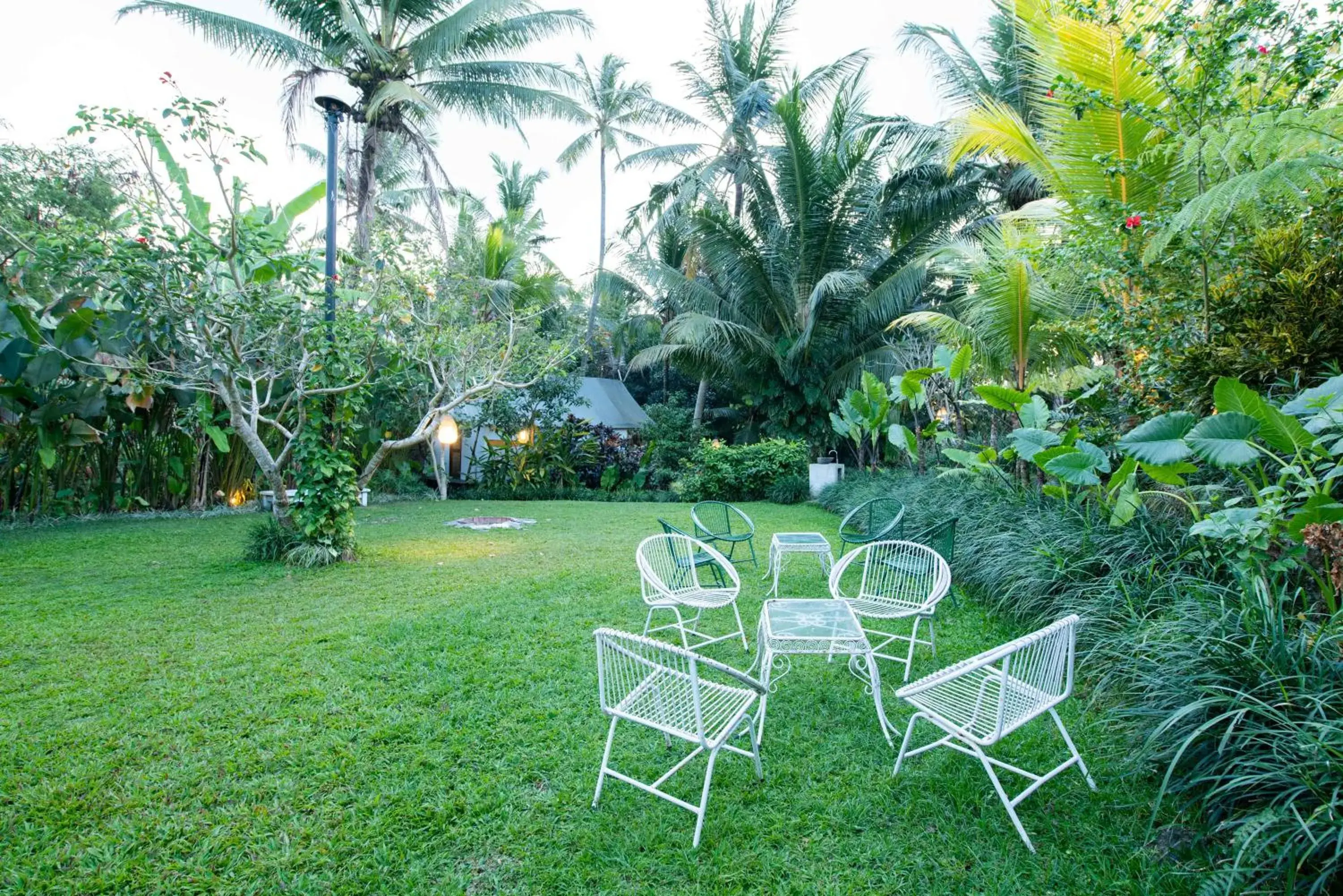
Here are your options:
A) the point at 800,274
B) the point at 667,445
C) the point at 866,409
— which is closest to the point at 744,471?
the point at 667,445

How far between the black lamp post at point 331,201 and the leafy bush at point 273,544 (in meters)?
2.36

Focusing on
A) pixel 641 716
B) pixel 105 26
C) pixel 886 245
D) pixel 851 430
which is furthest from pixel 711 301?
pixel 641 716

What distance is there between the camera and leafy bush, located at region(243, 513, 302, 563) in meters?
7.26

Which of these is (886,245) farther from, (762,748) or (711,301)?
(762,748)

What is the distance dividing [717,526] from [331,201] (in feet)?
18.7

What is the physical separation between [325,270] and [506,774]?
671cm

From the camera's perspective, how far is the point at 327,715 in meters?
3.42

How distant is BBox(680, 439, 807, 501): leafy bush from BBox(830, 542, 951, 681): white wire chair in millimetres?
9133

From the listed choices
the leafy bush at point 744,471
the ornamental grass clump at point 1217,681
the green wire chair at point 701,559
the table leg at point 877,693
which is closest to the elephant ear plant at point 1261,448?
the ornamental grass clump at point 1217,681

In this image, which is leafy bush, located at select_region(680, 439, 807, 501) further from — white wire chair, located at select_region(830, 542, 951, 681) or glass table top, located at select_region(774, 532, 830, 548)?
white wire chair, located at select_region(830, 542, 951, 681)

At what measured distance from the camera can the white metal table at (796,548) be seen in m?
6.06

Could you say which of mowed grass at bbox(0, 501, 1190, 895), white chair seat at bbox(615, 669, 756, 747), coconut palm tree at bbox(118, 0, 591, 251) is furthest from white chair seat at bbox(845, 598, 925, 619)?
coconut palm tree at bbox(118, 0, 591, 251)

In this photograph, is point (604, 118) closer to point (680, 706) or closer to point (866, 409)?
point (866, 409)

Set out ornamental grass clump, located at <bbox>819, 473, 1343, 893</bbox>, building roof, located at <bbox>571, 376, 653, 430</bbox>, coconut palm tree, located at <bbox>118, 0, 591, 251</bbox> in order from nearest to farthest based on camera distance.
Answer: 1. ornamental grass clump, located at <bbox>819, 473, 1343, 893</bbox>
2. coconut palm tree, located at <bbox>118, 0, 591, 251</bbox>
3. building roof, located at <bbox>571, 376, 653, 430</bbox>
